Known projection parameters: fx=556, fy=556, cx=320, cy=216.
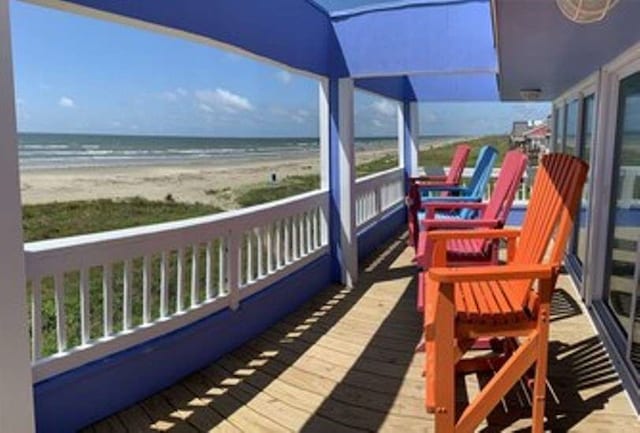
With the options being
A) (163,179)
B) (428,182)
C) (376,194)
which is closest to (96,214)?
(163,179)

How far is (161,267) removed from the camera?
10.3 ft

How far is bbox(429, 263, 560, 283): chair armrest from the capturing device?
7.03 feet

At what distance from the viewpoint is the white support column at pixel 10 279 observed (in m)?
1.57

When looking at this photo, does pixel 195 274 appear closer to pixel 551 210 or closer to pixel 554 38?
pixel 551 210

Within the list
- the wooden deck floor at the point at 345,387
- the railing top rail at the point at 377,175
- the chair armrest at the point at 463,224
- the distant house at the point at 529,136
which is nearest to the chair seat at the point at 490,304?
the wooden deck floor at the point at 345,387

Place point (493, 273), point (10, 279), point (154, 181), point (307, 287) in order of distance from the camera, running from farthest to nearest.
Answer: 1. point (154, 181)
2. point (307, 287)
3. point (493, 273)
4. point (10, 279)

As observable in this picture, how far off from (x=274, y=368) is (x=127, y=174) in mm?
27372

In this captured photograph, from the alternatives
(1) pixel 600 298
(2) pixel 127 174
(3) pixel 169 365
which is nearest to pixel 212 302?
(3) pixel 169 365

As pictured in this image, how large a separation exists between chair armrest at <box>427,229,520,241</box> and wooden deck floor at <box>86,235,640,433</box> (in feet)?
2.63

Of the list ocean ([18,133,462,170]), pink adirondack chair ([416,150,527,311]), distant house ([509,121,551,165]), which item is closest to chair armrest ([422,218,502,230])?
pink adirondack chair ([416,150,527,311])

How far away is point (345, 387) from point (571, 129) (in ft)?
14.7

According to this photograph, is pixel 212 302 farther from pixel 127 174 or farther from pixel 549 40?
pixel 127 174

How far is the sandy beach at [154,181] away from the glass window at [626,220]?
21.2 meters

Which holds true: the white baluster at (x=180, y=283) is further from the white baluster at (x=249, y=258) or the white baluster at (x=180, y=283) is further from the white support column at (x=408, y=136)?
the white support column at (x=408, y=136)
